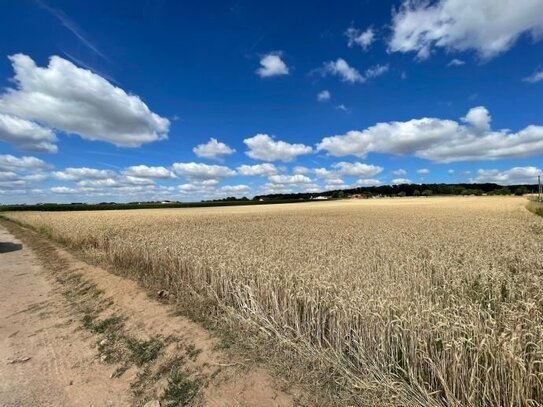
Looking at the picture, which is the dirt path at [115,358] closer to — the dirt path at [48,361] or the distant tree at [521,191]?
the dirt path at [48,361]

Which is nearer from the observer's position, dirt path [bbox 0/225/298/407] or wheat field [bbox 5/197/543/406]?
wheat field [bbox 5/197/543/406]

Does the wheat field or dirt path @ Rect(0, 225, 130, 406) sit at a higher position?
the wheat field

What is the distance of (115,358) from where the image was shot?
6.20 m

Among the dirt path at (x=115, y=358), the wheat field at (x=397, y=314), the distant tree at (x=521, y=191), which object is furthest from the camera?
the distant tree at (x=521, y=191)

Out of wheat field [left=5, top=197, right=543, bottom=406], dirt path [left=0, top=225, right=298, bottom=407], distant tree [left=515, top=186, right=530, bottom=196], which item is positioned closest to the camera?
wheat field [left=5, top=197, right=543, bottom=406]

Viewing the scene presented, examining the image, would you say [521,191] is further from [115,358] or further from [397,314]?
[115,358]

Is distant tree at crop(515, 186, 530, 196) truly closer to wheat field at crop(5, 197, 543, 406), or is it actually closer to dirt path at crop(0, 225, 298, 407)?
wheat field at crop(5, 197, 543, 406)

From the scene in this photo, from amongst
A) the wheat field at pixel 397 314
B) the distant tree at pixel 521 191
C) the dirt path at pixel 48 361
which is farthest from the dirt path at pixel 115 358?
the distant tree at pixel 521 191

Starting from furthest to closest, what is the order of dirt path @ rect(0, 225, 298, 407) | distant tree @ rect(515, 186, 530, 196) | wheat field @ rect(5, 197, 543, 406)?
distant tree @ rect(515, 186, 530, 196) → dirt path @ rect(0, 225, 298, 407) → wheat field @ rect(5, 197, 543, 406)

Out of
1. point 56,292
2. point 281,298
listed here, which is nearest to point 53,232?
point 56,292

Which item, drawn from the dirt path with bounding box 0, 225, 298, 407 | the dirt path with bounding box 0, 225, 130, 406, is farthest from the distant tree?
the dirt path with bounding box 0, 225, 130, 406

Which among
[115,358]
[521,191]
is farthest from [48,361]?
[521,191]

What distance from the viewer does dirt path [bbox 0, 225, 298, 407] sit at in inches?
194

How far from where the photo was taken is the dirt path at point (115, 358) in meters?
4.94
